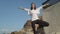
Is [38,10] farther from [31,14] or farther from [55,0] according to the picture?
[55,0]

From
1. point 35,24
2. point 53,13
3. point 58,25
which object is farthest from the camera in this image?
point 53,13

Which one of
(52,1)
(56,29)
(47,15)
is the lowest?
(56,29)

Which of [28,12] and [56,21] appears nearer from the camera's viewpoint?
[28,12]

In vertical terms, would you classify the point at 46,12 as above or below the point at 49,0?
below

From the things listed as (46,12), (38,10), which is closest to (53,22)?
(46,12)

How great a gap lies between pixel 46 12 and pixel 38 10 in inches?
125

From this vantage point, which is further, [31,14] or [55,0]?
[55,0]

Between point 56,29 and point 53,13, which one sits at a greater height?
point 53,13

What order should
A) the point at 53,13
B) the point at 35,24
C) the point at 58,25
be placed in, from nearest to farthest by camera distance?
the point at 35,24 → the point at 58,25 → the point at 53,13

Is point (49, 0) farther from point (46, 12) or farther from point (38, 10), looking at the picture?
point (38, 10)

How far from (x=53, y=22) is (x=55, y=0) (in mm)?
1179

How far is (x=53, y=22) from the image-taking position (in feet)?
32.0

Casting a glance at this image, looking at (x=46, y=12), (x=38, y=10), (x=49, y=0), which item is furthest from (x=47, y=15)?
(x=38, y=10)

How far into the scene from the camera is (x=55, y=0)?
9859 mm
